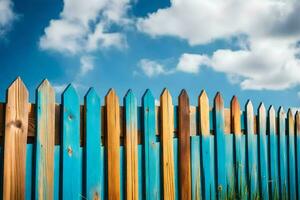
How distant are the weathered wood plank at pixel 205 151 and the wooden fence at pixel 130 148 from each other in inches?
0.4

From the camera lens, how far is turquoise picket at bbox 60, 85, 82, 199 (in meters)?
3.52

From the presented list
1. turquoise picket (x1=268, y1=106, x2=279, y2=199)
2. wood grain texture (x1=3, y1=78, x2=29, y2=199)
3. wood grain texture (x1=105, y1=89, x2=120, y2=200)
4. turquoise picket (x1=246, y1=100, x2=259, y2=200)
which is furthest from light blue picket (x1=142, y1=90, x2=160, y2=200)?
turquoise picket (x1=268, y1=106, x2=279, y2=199)

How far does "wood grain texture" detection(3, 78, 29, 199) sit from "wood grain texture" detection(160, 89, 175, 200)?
1361 mm

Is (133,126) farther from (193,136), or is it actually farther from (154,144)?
(193,136)

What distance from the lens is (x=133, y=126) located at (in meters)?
3.99

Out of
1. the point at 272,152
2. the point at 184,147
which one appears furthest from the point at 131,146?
the point at 272,152

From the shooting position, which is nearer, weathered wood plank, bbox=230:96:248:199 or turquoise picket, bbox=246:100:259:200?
weathered wood plank, bbox=230:96:248:199

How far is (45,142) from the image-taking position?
3.42m

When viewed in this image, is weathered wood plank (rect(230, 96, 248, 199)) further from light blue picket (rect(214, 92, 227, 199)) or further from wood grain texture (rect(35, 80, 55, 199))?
wood grain texture (rect(35, 80, 55, 199))

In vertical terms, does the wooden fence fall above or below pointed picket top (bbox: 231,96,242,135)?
below

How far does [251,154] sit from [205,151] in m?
0.96

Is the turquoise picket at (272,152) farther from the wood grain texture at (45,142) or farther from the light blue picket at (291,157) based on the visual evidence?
the wood grain texture at (45,142)

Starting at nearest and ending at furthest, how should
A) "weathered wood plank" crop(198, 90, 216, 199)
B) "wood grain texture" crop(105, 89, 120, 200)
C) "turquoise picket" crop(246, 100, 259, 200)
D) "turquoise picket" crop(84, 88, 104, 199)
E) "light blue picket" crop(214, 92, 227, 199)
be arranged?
1. "turquoise picket" crop(84, 88, 104, 199)
2. "wood grain texture" crop(105, 89, 120, 200)
3. "weathered wood plank" crop(198, 90, 216, 199)
4. "light blue picket" crop(214, 92, 227, 199)
5. "turquoise picket" crop(246, 100, 259, 200)

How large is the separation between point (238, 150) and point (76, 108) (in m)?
2.29
